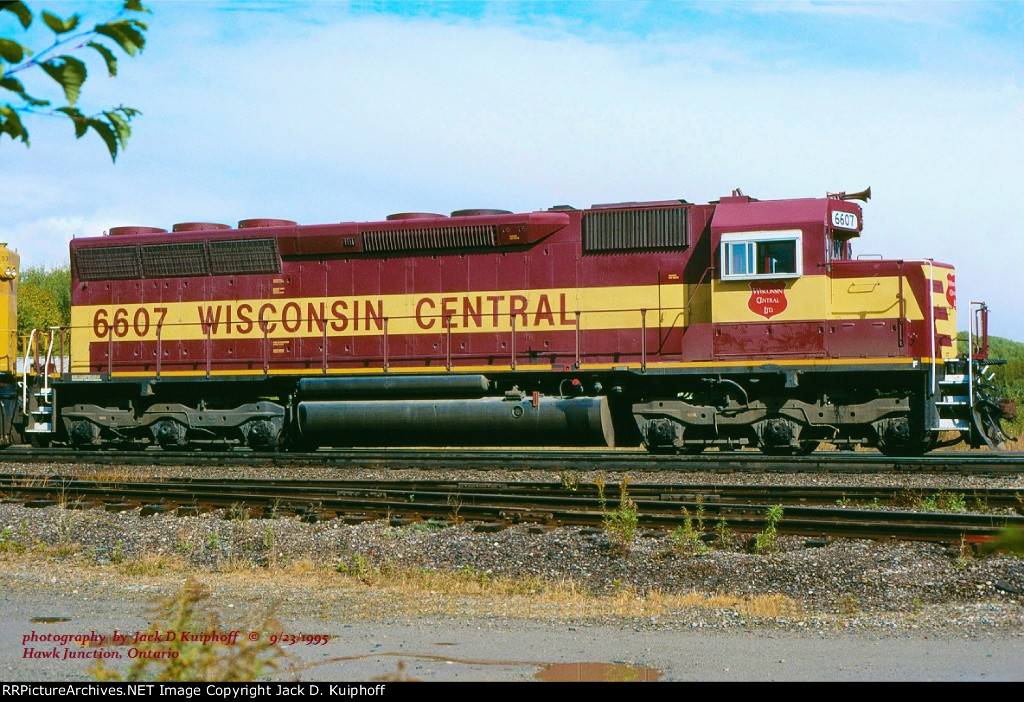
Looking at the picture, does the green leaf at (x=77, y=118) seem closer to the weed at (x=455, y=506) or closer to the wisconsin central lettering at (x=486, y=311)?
the weed at (x=455, y=506)

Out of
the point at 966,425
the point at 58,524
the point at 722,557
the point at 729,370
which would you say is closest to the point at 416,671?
the point at 722,557

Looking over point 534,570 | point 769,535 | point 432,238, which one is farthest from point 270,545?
point 432,238

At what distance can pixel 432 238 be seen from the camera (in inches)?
623

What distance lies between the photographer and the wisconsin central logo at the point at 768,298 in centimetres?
1426

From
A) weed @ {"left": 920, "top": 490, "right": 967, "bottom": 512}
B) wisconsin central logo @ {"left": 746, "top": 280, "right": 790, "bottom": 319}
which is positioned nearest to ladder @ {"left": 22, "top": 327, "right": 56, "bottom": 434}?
wisconsin central logo @ {"left": 746, "top": 280, "right": 790, "bottom": 319}

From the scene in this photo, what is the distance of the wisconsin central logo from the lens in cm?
1426

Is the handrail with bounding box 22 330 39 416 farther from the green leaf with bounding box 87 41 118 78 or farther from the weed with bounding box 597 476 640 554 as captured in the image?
the green leaf with bounding box 87 41 118 78

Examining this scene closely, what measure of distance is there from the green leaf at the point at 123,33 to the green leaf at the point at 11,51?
17 centimetres

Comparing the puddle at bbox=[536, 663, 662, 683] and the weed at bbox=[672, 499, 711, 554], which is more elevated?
the weed at bbox=[672, 499, 711, 554]

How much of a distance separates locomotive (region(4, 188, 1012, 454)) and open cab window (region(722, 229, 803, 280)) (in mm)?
29

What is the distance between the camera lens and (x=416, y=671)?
4.96 metres

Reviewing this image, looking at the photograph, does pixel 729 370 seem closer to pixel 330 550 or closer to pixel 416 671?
pixel 330 550

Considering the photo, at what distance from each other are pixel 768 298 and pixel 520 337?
3.77 m

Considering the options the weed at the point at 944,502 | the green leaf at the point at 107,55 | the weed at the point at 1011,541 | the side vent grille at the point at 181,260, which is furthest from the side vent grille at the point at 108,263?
the weed at the point at 1011,541
